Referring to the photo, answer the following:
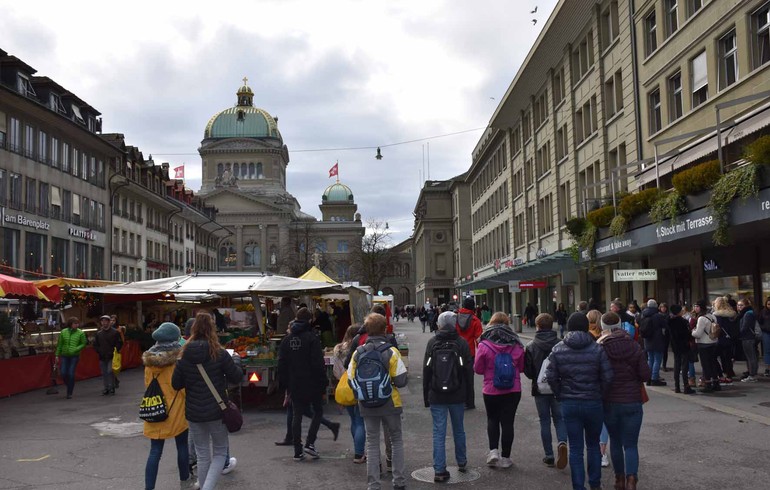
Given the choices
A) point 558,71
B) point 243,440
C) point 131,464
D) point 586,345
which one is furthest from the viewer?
point 558,71

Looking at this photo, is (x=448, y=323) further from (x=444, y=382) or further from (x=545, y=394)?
(x=545, y=394)

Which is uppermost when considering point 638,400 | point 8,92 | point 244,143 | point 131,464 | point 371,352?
point 244,143

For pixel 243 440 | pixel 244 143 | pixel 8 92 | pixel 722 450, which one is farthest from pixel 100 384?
pixel 244 143

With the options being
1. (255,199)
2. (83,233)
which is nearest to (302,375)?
(83,233)

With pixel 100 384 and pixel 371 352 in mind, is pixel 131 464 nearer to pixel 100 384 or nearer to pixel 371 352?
pixel 371 352

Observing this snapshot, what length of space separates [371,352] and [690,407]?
7.40 metres

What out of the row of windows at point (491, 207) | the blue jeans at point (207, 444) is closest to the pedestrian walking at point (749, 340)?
the blue jeans at point (207, 444)

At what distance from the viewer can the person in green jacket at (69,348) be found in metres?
15.8

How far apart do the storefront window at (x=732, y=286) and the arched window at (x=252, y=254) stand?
316ft

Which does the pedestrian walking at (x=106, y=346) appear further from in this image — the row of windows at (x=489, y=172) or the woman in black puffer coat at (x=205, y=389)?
the row of windows at (x=489, y=172)

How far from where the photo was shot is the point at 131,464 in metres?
9.05

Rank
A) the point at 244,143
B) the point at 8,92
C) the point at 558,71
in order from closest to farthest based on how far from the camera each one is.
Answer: the point at 8,92 < the point at 558,71 < the point at 244,143

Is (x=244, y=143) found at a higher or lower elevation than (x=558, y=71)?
higher

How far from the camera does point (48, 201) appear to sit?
1538 inches
